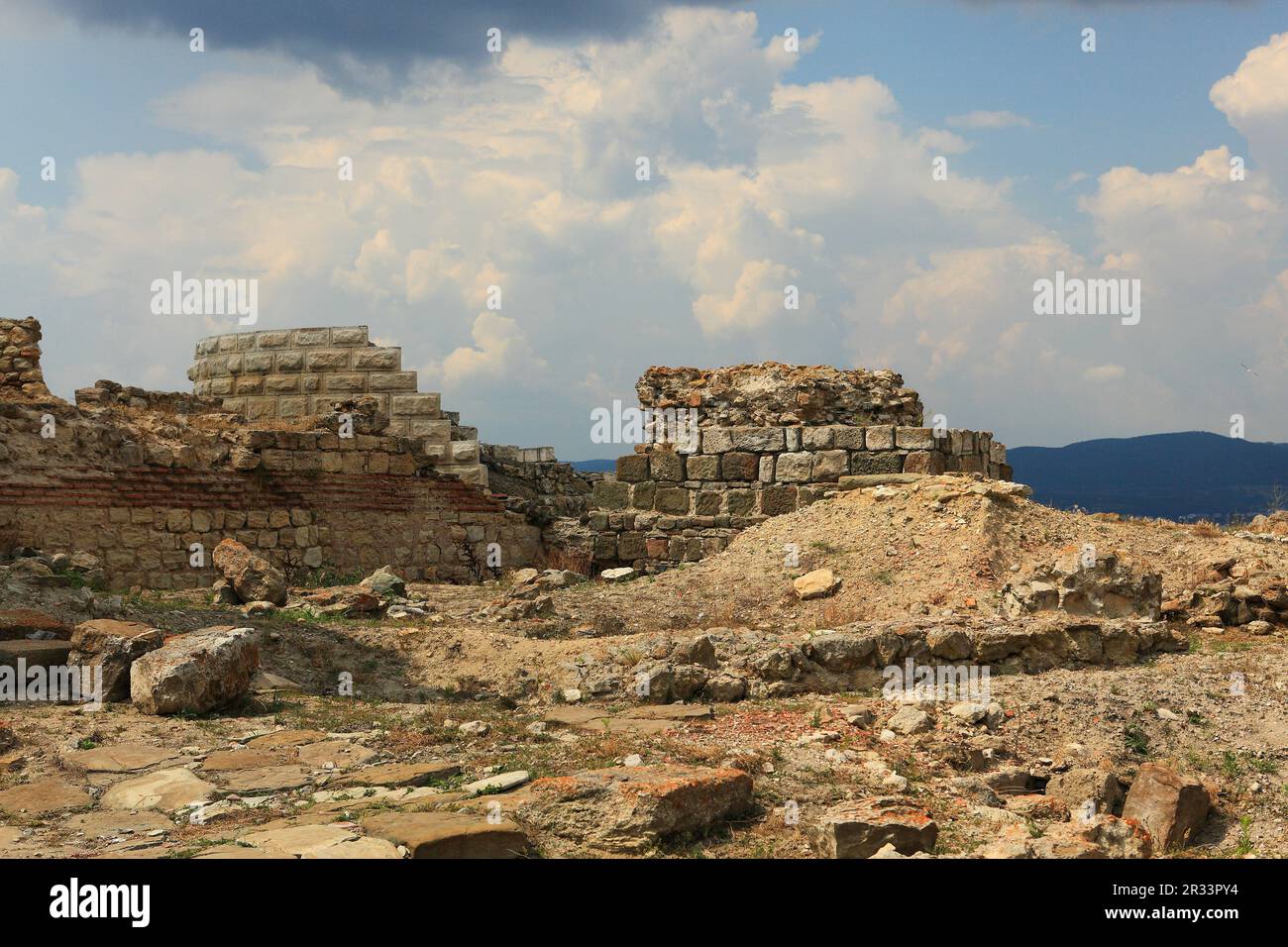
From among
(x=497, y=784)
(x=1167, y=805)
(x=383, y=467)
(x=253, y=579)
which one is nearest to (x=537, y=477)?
(x=383, y=467)

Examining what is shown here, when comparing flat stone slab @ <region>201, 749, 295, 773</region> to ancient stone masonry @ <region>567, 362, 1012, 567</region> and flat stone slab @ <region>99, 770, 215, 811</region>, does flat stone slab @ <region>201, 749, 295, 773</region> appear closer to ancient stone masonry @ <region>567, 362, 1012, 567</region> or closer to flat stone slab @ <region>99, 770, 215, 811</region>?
flat stone slab @ <region>99, 770, 215, 811</region>

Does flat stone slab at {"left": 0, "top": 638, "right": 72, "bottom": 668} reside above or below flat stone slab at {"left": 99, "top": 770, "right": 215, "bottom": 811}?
above

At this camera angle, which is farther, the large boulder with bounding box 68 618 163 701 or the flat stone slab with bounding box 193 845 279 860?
the large boulder with bounding box 68 618 163 701

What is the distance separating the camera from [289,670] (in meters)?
9.02

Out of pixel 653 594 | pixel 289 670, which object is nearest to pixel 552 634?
pixel 653 594

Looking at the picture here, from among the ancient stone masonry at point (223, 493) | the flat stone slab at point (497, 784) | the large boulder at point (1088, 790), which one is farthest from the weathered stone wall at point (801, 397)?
the flat stone slab at point (497, 784)

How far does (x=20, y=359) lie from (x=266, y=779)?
10645mm

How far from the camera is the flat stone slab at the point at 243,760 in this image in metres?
6.19

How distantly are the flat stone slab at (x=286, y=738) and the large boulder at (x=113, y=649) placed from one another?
139cm

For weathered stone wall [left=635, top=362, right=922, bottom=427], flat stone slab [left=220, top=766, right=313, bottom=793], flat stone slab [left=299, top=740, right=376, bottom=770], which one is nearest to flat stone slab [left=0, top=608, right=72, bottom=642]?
flat stone slab [left=299, top=740, right=376, bottom=770]

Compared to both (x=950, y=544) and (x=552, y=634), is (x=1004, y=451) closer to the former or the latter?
(x=950, y=544)

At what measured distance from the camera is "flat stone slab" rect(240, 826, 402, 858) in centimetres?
437

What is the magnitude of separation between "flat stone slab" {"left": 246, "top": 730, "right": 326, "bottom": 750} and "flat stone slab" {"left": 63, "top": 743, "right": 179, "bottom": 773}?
18.2 inches

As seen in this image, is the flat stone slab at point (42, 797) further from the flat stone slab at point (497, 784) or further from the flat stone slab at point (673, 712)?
the flat stone slab at point (673, 712)
